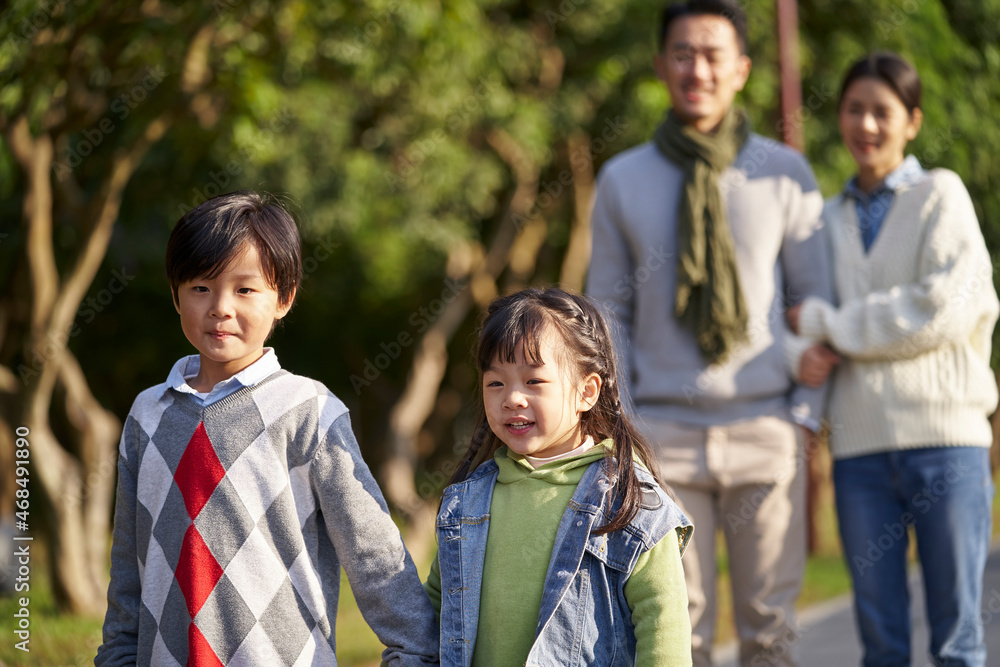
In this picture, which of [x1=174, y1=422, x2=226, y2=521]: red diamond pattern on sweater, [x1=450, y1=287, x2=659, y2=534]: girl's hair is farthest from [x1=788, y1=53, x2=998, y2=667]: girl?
[x1=174, y1=422, x2=226, y2=521]: red diamond pattern on sweater

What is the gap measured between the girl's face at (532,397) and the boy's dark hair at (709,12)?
5.07 ft

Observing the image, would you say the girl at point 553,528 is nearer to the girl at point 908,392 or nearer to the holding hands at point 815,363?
the holding hands at point 815,363

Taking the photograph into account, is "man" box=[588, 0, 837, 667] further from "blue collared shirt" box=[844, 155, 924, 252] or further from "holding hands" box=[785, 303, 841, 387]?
"blue collared shirt" box=[844, 155, 924, 252]

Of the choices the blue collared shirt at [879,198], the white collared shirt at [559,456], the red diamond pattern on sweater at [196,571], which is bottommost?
the red diamond pattern on sweater at [196,571]

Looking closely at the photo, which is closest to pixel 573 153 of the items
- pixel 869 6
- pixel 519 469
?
pixel 869 6

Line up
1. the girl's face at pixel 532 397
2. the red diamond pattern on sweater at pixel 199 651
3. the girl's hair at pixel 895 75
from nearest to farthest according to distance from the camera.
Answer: the red diamond pattern on sweater at pixel 199 651 → the girl's face at pixel 532 397 → the girl's hair at pixel 895 75

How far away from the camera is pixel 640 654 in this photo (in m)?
2.01

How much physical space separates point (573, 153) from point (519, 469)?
8856 mm

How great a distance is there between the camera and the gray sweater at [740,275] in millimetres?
3240

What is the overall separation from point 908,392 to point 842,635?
3.18 metres

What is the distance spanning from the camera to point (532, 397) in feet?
6.96
